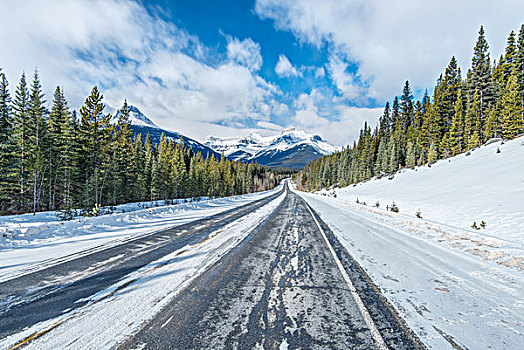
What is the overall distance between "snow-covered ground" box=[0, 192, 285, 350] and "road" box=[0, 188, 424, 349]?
0.56 ft

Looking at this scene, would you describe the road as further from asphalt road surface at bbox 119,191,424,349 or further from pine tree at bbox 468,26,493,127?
pine tree at bbox 468,26,493,127

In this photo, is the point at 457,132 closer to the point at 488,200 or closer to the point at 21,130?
the point at 488,200

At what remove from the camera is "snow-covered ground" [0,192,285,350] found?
252 centimetres

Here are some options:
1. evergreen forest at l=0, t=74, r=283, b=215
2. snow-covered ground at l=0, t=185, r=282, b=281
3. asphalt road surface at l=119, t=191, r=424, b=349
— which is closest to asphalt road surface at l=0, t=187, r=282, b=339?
snow-covered ground at l=0, t=185, r=282, b=281

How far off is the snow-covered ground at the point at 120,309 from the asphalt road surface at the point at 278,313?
0.22m

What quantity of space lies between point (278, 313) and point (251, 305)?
444mm

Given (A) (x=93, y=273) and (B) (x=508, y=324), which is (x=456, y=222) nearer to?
(B) (x=508, y=324)

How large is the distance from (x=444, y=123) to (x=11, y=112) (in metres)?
63.6

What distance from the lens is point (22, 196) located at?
2456 cm

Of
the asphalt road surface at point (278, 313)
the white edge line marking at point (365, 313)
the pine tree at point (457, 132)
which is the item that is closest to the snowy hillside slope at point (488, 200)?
the white edge line marking at point (365, 313)

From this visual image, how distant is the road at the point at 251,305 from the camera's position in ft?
8.46

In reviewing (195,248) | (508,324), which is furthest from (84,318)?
(508,324)

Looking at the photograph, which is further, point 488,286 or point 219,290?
point 488,286

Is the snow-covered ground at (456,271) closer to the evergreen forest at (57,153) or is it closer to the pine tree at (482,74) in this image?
the evergreen forest at (57,153)
